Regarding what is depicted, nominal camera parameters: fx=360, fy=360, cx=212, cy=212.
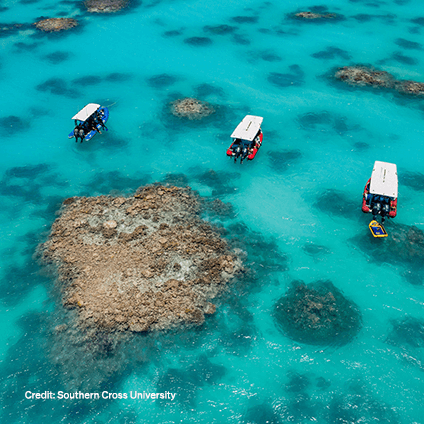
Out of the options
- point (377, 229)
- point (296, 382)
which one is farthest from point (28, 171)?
point (377, 229)

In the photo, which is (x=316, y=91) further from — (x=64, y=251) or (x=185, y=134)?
(x=64, y=251)

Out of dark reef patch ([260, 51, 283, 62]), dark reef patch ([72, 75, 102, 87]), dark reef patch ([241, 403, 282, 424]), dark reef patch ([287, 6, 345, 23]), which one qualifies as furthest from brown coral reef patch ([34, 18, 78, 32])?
dark reef patch ([241, 403, 282, 424])

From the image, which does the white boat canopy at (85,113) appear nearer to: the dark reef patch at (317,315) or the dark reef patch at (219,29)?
the dark reef patch at (317,315)

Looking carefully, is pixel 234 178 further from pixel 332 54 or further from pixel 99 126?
pixel 332 54

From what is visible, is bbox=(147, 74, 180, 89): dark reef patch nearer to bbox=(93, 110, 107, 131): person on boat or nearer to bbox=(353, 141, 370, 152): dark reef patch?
bbox=(93, 110, 107, 131): person on boat

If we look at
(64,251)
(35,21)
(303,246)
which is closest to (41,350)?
(64,251)

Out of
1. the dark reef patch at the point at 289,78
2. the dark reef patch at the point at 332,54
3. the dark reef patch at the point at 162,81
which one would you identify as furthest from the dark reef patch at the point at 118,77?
the dark reef patch at the point at 332,54
